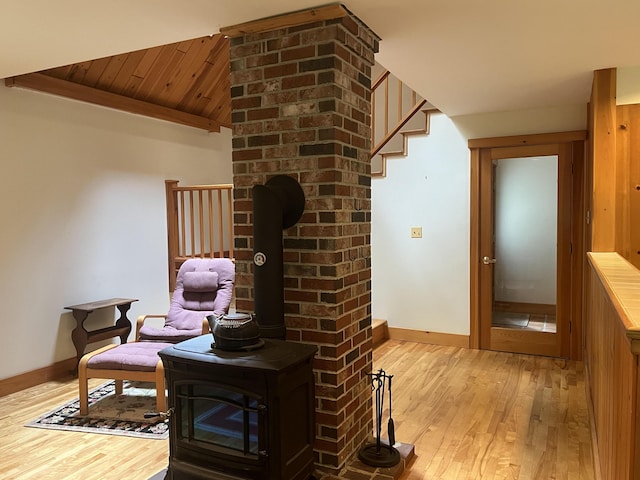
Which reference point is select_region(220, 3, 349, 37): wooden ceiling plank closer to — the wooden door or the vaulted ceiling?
the vaulted ceiling

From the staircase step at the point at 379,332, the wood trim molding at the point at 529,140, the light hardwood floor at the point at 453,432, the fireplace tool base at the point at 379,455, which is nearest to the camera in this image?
the fireplace tool base at the point at 379,455

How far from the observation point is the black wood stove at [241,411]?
79.9 inches

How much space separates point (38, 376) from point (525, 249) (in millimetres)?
4567

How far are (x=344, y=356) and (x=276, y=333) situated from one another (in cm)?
39

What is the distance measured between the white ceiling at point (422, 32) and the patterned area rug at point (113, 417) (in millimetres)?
2398

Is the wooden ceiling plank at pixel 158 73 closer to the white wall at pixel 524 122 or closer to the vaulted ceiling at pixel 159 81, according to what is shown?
the vaulted ceiling at pixel 159 81

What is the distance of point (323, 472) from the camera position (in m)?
2.45

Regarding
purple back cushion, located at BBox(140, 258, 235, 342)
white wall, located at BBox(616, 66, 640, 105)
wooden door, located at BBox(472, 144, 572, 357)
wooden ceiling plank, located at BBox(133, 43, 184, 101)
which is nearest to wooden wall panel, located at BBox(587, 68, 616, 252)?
white wall, located at BBox(616, 66, 640, 105)

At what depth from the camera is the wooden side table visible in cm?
422

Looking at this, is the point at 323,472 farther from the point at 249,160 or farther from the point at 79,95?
the point at 79,95

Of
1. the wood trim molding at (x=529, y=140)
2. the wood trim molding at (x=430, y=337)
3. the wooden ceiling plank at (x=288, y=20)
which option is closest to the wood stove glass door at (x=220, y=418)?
the wooden ceiling plank at (x=288, y=20)

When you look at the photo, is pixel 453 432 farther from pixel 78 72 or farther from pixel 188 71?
pixel 188 71

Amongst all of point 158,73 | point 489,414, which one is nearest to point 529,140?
point 489,414

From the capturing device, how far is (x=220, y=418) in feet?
7.27
